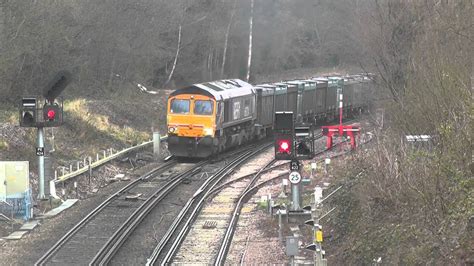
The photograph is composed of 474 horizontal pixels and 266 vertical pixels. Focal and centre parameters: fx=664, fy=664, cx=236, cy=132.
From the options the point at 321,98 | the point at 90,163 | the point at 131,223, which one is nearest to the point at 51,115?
the point at 131,223

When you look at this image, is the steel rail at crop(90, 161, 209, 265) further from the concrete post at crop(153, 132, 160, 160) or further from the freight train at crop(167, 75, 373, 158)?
the concrete post at crop(153, 132, 160, 160)

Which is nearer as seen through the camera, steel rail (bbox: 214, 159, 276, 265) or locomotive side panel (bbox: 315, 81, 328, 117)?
steel rail (bbox: 214, 159, 276, 265)

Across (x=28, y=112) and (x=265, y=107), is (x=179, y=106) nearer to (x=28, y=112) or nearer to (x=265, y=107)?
(x=265, y=107)

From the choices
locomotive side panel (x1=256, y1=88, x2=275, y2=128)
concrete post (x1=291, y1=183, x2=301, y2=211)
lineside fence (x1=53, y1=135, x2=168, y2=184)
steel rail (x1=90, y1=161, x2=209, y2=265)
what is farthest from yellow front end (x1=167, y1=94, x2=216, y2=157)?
concrete post (x1=291, y1=183, x2=301, y2=211)

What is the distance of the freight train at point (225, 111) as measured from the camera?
25.7 m

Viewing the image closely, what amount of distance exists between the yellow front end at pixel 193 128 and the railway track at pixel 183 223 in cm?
153

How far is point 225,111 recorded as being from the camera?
88.0 feet

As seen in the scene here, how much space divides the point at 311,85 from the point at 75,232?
23.9 metres

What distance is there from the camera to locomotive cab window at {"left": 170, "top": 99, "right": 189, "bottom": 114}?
2623cm

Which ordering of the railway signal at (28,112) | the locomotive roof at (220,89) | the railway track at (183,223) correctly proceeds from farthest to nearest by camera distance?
1. the locomotive roof at (220,89)
2. the railway signal at (28,112)
3. the railway track at (183,223)

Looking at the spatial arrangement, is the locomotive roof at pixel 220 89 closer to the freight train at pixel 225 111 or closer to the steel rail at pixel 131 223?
the freight train at pixel 225 111

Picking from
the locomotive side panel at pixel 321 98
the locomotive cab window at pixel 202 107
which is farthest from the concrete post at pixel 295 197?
the locomotive side panel at pixel 321 98

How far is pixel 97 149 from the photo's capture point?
2612 centimetres

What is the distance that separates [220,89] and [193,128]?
2514 millimetres
